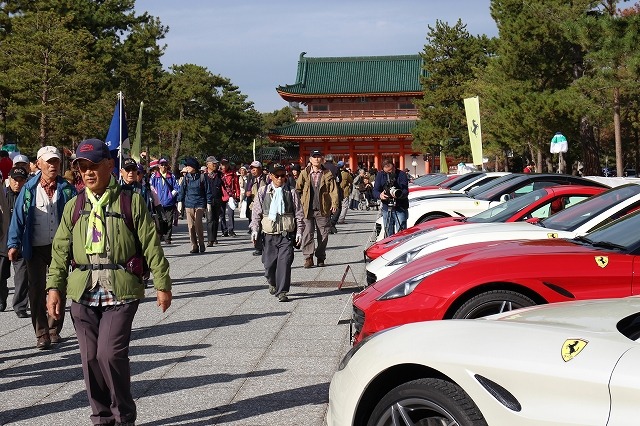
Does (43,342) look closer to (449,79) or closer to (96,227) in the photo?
(96,227)

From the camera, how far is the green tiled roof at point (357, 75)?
214ft

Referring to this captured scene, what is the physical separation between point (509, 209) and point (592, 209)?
2.76 m

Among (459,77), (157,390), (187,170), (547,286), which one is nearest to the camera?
(547,286)

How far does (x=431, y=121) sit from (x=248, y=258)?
40040mm

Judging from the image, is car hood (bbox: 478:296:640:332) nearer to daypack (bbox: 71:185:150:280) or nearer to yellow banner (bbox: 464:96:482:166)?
daypack (bbox: 71:185:150:280)

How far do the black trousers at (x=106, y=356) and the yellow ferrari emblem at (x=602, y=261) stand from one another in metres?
2.97

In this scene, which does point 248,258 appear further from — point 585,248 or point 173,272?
point 585,248

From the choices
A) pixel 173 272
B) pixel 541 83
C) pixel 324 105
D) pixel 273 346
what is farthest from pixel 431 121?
pixel 273 346

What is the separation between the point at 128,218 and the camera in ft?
16.4

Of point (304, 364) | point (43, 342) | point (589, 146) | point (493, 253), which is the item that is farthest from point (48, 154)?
point (589, 146)

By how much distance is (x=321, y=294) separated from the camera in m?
10.9

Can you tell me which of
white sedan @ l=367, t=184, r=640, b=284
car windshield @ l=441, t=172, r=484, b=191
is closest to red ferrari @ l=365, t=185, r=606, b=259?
white sedan @ l=367, t=184, r=640, b=284

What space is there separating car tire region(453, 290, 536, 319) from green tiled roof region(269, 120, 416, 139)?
5732 centimetres

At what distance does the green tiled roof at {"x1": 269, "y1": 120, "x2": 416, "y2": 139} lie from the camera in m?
62.9
